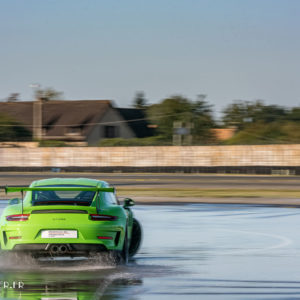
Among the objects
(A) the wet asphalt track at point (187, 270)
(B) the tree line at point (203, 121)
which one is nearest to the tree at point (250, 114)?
(B) the tree line at point (203, 121)

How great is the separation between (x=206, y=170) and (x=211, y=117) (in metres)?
47.4

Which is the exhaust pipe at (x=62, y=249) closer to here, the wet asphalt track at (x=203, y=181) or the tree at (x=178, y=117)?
the wet asphalt track at (x=203, y=181)

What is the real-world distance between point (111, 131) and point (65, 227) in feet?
254

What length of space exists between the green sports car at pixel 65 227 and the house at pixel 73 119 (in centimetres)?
7151

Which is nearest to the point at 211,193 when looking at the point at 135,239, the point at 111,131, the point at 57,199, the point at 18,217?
the point at 135,239

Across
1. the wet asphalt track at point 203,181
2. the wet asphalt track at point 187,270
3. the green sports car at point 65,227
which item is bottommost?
the wet asphalt track at point 203,181

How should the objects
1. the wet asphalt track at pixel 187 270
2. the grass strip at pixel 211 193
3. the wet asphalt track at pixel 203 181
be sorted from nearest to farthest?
the wet asphalt track at pixel 187 270 < the grass strip at pixel 211 193 < the wet asphalt track at pixel 203 181

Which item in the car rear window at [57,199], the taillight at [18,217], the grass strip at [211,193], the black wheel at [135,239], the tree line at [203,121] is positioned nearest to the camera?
the taillight at [18,217]

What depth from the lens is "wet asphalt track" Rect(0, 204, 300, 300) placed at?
8459 mm

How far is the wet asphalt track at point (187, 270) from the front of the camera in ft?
27.8

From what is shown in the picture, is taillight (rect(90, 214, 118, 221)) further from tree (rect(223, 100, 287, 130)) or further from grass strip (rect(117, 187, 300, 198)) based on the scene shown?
tree (rect(223, 100, 287, 130))

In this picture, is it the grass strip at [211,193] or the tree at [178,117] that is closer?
the grass strip at [211,193]

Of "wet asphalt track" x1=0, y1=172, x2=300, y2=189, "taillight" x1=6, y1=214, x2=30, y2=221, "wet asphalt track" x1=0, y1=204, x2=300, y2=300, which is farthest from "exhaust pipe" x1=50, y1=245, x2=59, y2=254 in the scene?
"wet asphalt track" x1=0, y1=172, x2=300, y2=189

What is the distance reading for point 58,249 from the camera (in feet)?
33.6
